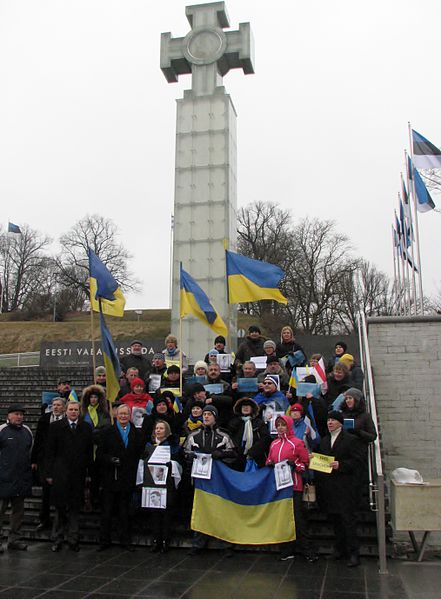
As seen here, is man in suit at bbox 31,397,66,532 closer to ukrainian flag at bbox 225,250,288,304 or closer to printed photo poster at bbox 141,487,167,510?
printed photo poster at bbox 141,487,167,510

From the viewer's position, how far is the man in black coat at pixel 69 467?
24.7ft

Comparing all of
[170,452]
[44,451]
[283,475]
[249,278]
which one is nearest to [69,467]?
[44,451]

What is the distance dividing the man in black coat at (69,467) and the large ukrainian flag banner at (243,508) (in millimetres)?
1554

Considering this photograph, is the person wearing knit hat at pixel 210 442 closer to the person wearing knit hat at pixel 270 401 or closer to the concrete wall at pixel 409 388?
the person wearing knit hat at pixel 270 401

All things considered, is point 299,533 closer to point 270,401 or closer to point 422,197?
point 270,401

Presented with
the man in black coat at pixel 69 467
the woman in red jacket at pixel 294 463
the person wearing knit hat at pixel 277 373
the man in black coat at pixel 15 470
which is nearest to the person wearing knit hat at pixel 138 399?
the man in black coat at pixel 69 467

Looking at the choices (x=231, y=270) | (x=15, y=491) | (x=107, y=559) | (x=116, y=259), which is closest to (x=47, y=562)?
(x=107, y=559)

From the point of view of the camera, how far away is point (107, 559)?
695 cm

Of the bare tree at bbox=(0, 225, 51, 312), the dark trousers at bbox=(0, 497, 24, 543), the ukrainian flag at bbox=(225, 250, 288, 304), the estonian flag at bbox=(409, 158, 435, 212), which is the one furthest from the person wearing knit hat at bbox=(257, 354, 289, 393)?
the bare tree at bbox=(0, 225, 51, 312)

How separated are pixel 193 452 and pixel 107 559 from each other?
A: 5.31 ft

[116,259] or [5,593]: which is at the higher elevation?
[116,259]

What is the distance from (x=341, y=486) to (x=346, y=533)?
0.52 m

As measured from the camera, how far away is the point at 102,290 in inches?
368

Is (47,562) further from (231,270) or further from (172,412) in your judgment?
(231,270)
